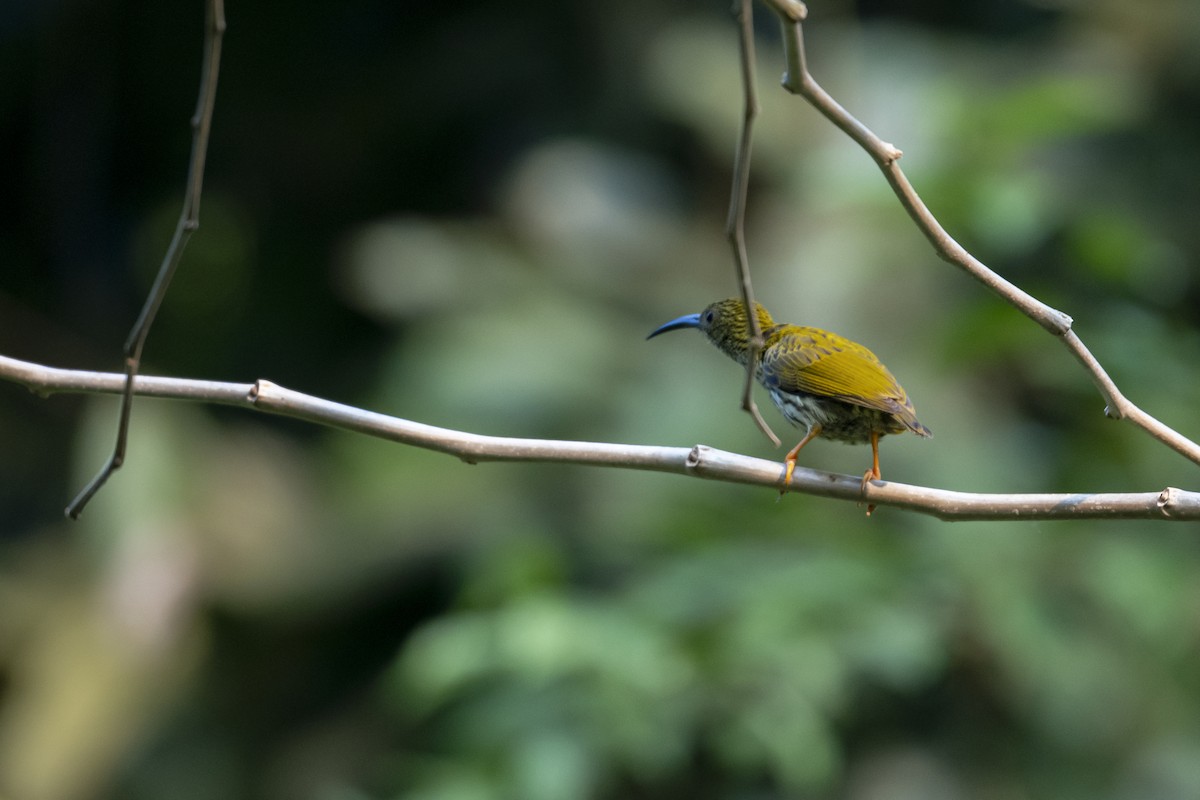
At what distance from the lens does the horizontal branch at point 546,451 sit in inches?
100

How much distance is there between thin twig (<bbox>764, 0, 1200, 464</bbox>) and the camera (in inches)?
78.6

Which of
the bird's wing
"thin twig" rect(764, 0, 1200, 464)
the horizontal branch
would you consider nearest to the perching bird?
the bird's wing

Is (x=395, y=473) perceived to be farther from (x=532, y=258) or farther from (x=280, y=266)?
(x=280, y=266)

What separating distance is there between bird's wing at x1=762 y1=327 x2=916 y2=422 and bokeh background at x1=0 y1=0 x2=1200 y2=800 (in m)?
1.96

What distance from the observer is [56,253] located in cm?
930

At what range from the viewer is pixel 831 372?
328cm

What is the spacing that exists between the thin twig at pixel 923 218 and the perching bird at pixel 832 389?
24.1 inches

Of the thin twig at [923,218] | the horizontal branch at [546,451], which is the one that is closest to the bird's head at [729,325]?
the horizontal branch at [546,451]

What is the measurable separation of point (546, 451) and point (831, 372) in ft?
3.24

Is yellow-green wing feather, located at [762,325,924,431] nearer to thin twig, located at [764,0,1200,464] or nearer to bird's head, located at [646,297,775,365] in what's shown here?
bird's head, located at [646,297,775,365]

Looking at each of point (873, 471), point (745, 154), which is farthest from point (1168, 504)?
point (745, 154)

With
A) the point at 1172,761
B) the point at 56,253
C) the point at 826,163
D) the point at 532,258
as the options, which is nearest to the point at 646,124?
the point at 532,258

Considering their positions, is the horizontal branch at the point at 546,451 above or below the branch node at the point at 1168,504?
below

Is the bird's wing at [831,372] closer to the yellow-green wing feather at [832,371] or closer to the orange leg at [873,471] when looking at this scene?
the yellow-green wing feather at [832,371]
